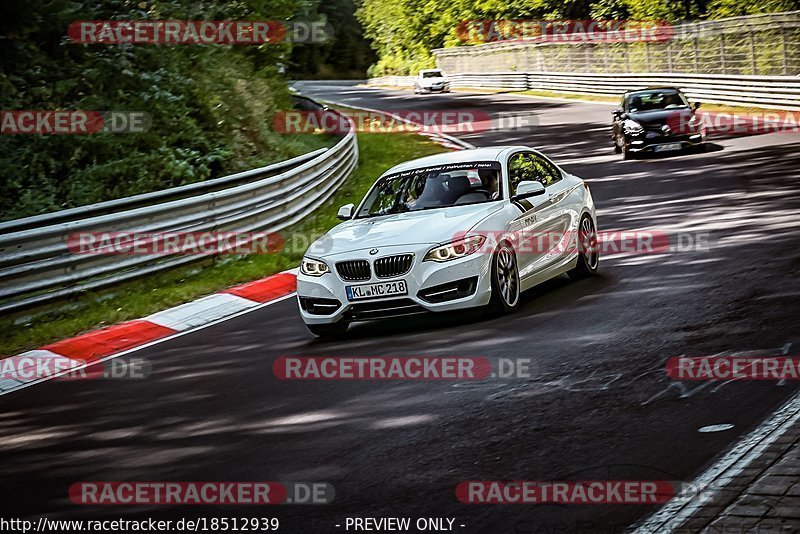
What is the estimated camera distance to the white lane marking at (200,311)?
12.0 metres

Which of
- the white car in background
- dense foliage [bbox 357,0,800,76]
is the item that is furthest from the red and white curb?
the white car in background

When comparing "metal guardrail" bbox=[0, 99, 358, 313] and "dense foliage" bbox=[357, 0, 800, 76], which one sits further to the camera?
"dense foliage" bbox=[357, 0, 800, 76]

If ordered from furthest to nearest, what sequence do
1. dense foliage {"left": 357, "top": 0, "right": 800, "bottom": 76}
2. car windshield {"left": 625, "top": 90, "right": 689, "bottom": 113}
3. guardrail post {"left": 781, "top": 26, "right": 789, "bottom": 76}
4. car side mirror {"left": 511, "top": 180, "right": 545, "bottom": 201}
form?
dense foliage {"left": 357, "top": 0, "right": 800, "bottom": 76} < guardrail post {"left": 781, "top": 26, "right": 789, "bottom": 76} < car windshield {"left": 625, "top": 90, "right": 689, "bottom": 113} < car side mirror {"left": 511, "top": 180, "right": 545, "bottom": 201}

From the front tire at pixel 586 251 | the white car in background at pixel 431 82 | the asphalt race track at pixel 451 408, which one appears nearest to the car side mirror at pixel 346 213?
the asphalt race track at pixel 451 408

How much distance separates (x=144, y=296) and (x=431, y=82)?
5400cm

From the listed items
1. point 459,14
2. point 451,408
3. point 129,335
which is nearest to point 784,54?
point 129,335

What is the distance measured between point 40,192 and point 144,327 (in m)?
5.57

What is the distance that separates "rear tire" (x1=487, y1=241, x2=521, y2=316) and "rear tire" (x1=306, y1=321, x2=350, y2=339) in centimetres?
134

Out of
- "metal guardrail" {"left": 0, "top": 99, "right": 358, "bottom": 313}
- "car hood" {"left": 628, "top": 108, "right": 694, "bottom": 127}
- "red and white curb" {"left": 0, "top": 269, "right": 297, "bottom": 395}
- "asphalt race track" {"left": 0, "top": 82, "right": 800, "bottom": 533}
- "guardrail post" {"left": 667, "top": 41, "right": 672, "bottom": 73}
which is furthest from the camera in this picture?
"guardrail post" {"left": 667, "top": 41, "right": 672, "bottom": 73}

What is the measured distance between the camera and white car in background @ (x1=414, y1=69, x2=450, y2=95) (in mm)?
65938

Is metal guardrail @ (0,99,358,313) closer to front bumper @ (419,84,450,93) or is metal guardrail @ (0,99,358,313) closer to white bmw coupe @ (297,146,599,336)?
white bmw coupe @ (297,146,599,336)

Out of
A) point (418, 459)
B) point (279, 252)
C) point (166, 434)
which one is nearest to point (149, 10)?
point (279, 252)

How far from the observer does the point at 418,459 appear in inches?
239

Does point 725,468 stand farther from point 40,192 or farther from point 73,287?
point 40,192
